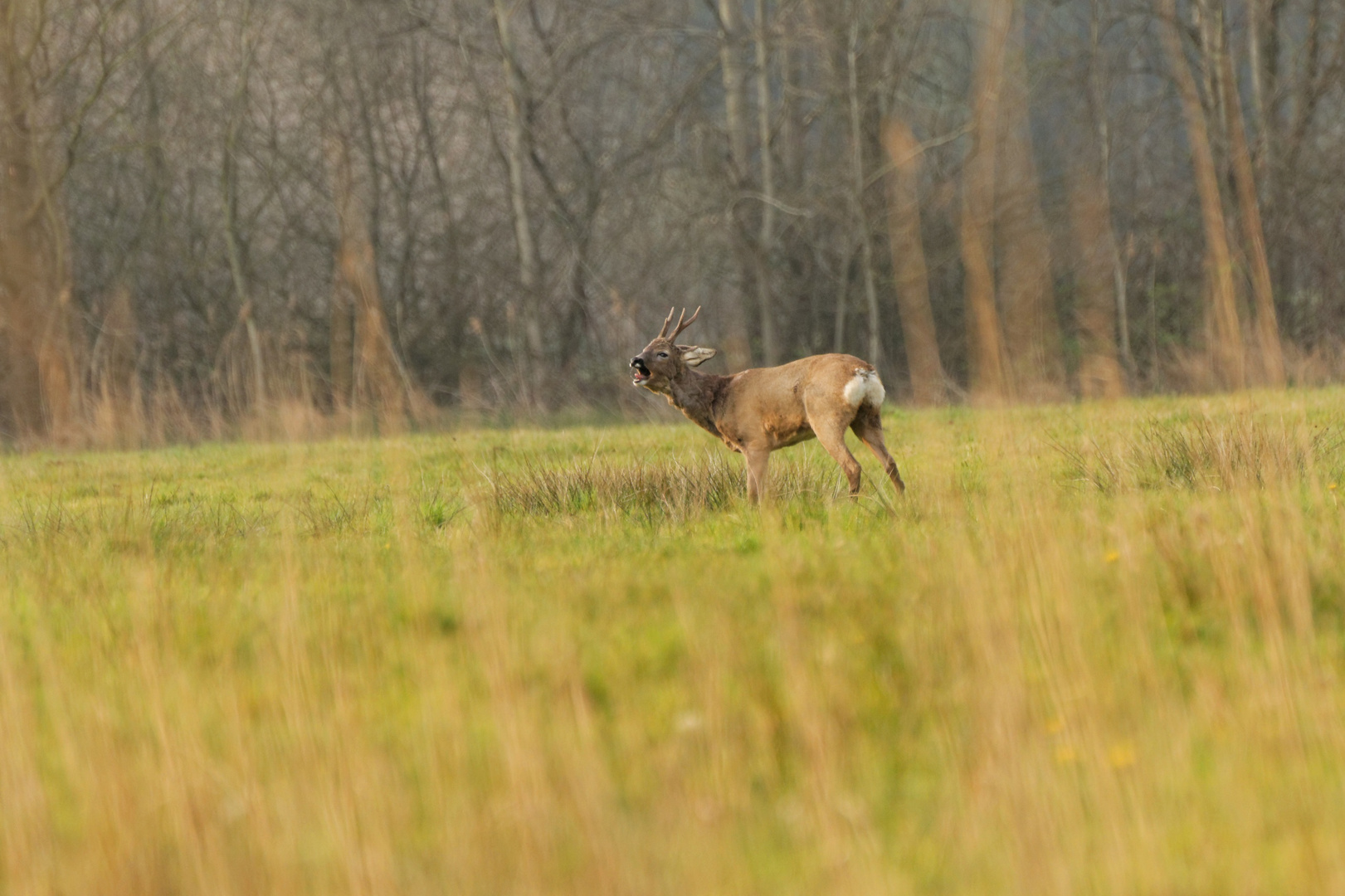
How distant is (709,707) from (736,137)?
18.8 metres

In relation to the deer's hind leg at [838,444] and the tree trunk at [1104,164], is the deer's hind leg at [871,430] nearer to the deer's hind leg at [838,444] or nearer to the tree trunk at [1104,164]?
the deer's hind leg at [838,444]

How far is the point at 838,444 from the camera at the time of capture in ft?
25.9

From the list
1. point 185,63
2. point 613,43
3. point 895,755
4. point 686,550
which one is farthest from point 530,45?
point 895,755

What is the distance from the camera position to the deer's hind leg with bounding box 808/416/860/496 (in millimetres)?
7789

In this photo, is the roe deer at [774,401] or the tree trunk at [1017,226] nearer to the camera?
the roe deer at [774,401]

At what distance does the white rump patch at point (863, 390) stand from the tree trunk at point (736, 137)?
1262 cm

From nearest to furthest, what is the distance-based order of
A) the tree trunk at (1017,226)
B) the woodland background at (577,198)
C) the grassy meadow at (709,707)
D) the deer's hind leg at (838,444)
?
the grassy meadow at (709,707) → the deer's hind leg at (838,444) → the tree trunk at (1017,226) → the woodland background at (577,198)

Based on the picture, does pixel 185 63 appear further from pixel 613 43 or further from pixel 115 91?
pixel 613 43

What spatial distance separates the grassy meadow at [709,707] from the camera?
2.97 meters

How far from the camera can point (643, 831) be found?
3098 mm

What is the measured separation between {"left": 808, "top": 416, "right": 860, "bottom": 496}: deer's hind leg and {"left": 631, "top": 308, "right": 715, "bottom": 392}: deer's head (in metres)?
0.98

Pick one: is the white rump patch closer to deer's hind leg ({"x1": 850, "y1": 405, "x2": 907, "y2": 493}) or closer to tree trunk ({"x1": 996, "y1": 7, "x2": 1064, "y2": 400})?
deer's hind leg ({"x1": 850, "y1": 405, "x2": 907, "y2": 493})

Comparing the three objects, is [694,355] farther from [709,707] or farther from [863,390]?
[709,707]

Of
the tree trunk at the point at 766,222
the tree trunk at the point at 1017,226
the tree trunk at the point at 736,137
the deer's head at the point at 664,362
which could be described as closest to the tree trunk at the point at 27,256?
the tree trunk at the point at 736,137
